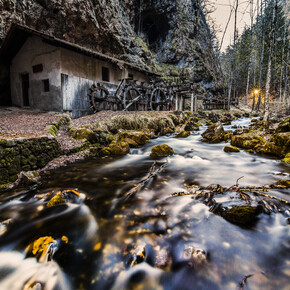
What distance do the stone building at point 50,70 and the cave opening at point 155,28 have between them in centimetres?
2166

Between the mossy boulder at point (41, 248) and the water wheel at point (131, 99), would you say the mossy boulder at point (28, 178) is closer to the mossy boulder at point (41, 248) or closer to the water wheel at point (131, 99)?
the mossy boulder at point (41, 248)

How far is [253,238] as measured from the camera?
89.4 inches

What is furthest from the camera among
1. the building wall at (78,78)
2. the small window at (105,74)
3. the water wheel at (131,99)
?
the small window at (105,74)

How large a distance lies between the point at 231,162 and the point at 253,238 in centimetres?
405

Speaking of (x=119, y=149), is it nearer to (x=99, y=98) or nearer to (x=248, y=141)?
(x=248, y=141)

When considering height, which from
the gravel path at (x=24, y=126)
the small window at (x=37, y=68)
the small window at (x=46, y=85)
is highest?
the small window at (x=37, y=68)

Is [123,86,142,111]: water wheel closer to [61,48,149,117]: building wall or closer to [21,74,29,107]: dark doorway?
[61,48,149,117]: building wall

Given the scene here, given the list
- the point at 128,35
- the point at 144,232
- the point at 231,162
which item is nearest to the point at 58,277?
the point at 144,232

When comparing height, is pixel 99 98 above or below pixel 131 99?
below

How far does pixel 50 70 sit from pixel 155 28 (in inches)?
1096

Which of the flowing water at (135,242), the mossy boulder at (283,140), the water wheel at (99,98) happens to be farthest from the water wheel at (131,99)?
the flowing water at (135,242)

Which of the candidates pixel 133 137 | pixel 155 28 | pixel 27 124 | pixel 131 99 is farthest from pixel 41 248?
pixel 155 28

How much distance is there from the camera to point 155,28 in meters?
32.2

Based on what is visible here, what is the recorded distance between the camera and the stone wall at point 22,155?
379 cm
